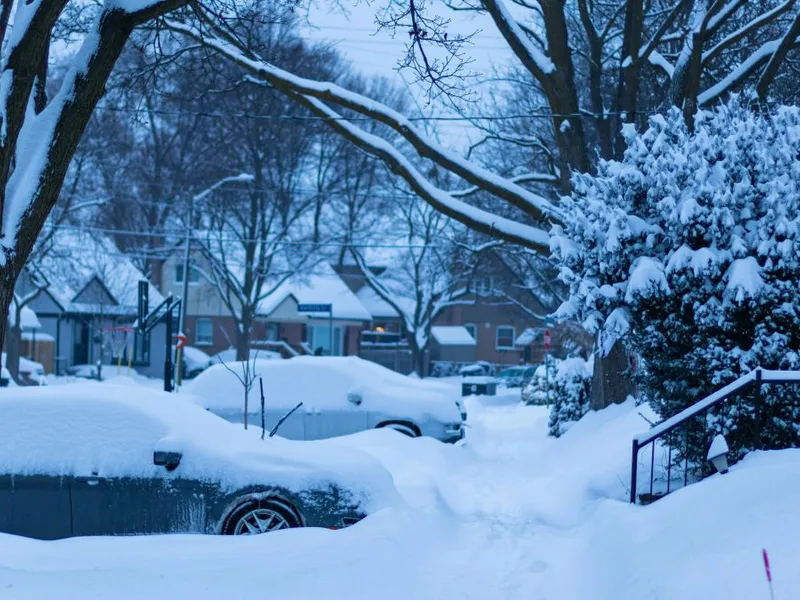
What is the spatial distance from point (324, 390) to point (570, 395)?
16.3 ft

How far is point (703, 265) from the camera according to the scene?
8625 millimetres

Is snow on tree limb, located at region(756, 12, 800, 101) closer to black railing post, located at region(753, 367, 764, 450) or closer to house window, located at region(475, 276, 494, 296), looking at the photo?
black railing post, located at region(753, 367, 764, 450)

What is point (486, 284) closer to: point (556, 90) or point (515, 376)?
point (515, 376)

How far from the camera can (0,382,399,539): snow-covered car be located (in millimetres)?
8023

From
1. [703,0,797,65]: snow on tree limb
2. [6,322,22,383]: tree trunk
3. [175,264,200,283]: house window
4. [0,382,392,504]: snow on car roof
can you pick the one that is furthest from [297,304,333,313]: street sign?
[175,264,200,283]: house window

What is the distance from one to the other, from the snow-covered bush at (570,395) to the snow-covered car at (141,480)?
10134 millimetres

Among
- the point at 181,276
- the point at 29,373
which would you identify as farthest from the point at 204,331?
the point at 29,373

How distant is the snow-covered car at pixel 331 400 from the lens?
1581 cm

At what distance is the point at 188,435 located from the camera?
8.38 metres

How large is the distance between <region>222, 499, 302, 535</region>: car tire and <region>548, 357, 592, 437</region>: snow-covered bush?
1043cm

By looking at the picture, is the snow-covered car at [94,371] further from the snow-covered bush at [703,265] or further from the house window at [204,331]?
the snow-covered bush at [703,265]

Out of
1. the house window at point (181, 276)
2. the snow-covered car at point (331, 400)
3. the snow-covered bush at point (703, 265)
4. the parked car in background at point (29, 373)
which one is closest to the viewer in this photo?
the snow-covered bush at point (703, 265)

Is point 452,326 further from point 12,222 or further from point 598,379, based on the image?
point 12,222

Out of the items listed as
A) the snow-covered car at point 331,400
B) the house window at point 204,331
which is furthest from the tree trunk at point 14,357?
the snow-covered car at point 331,400
